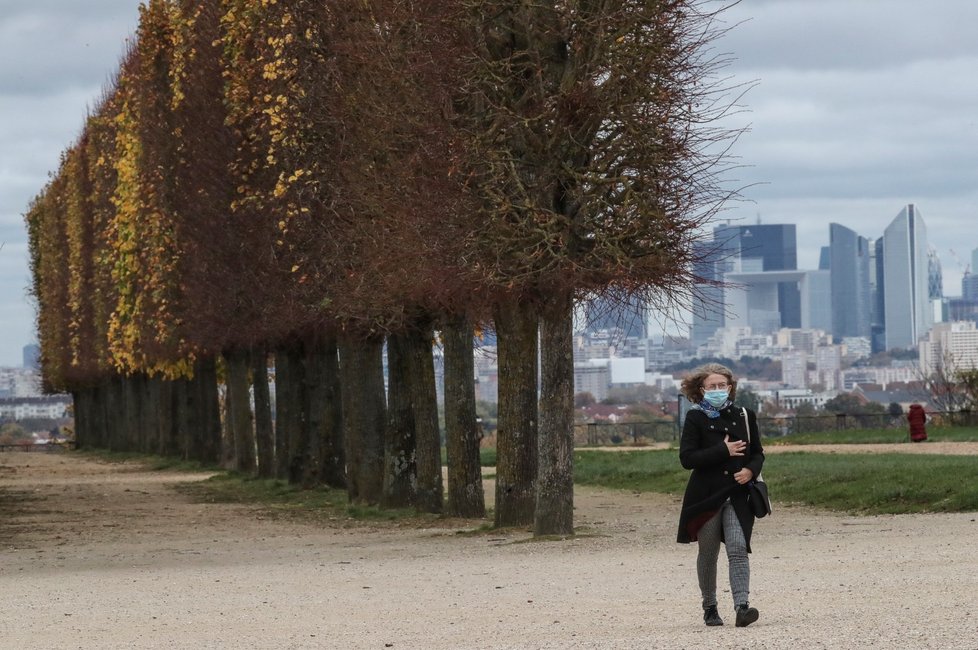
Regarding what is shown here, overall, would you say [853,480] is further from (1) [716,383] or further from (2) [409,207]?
(1) [716,383]

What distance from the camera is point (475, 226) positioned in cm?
2056

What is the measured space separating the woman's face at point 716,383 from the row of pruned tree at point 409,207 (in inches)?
313

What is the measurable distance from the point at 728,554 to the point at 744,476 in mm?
516

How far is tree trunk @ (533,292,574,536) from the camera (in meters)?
20.6

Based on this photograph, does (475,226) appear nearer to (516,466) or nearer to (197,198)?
(516,466)

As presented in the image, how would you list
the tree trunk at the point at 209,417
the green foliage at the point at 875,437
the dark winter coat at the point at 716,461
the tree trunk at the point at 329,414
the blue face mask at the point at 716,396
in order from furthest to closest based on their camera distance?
the tree trunk at the point at 209,417
the green foliage at the point at 875,437
the tree trunk at the point at 329,414
the dark winter coat at the point at 716,461
the blue face mask at the point at 716,396

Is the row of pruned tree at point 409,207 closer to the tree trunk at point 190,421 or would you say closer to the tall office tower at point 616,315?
the tall office tower at point 616,315

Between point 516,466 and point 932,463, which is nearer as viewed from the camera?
point 516,466

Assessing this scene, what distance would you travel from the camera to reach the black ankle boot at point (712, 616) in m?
12.0

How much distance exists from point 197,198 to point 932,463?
15.1 metres

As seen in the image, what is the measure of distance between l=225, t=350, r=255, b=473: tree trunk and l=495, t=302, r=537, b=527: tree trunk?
20357 mm

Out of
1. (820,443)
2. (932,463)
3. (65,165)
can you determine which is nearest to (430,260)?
(932,463)

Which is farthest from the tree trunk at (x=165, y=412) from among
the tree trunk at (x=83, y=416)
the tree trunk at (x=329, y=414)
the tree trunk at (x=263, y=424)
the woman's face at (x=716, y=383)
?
the woman's face at (x=716, y=383)

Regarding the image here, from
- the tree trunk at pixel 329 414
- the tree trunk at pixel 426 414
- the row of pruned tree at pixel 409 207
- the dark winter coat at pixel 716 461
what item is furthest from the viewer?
the tree trunk at pixel 329 414
